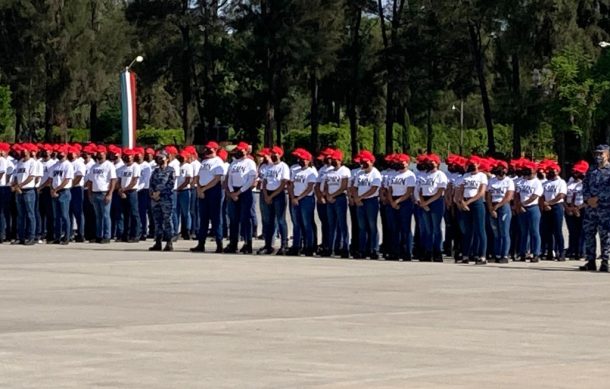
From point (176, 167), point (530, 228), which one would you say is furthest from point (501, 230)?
point (176, 167)

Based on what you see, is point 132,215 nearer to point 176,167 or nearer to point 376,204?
point 176,167

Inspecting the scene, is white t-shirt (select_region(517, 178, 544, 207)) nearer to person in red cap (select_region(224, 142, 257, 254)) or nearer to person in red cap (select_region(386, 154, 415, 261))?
person in red cap (select_region(386, 154, 415, 261))

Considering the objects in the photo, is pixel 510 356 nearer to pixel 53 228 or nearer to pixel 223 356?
pixel 223 356

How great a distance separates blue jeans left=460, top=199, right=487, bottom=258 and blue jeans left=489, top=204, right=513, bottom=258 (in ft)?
0.99

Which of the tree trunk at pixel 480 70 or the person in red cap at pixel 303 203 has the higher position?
the tree trunk at pixel 480 70

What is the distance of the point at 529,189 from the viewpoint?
27.8 meters

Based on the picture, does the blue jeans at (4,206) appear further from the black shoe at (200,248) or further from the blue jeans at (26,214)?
the black shoe at (200,248)

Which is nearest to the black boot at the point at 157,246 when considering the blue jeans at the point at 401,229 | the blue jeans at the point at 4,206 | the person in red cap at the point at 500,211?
the blue jeans at the point at 401,229

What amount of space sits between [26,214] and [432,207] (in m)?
8.34

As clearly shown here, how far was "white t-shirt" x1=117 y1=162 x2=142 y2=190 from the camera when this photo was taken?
31.8m

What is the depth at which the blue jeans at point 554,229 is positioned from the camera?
2842 cm

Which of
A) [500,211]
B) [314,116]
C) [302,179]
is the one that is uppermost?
[314,116]

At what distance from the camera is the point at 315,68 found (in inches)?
3182

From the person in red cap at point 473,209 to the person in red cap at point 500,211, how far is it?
0.26m
